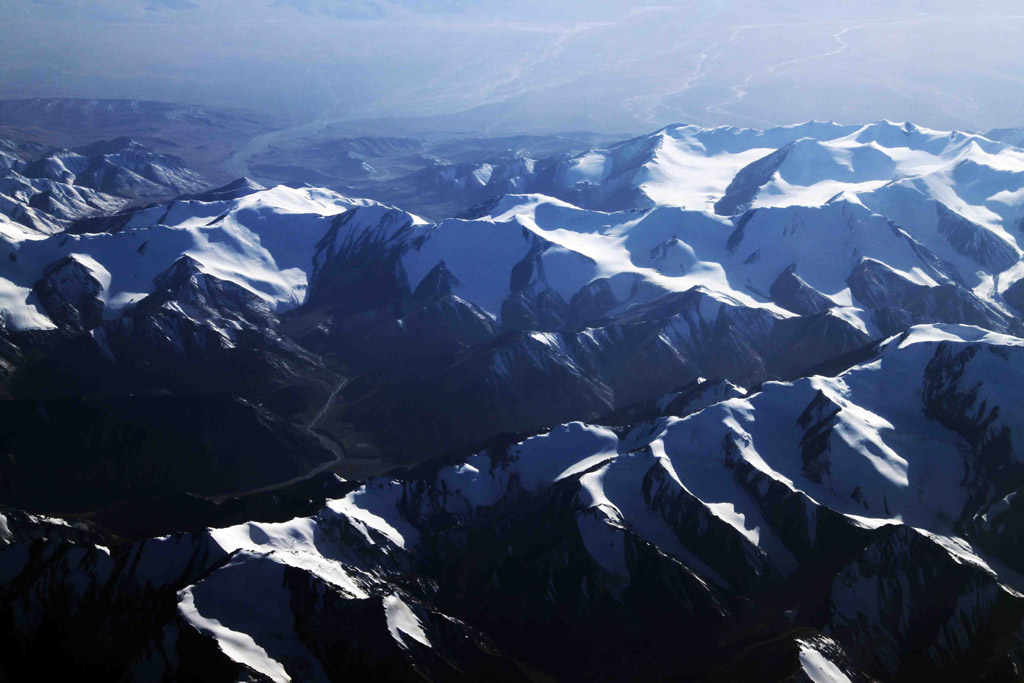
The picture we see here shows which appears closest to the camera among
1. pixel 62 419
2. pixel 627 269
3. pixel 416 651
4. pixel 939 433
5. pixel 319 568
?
pixel 416 651

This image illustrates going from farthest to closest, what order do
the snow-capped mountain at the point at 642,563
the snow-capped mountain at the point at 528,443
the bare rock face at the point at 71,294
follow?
the bare rock face at the point at 71,294, the snow-capped mountain at the point at 528,443, the snow-capped mountain at the point at 642,563

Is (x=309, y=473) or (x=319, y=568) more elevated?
(x=319, y=568)

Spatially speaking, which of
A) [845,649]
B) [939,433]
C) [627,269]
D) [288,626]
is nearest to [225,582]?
[288,626]

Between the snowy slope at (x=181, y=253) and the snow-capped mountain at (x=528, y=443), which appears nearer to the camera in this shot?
the snow-capped mountain at (x=528, y=443)

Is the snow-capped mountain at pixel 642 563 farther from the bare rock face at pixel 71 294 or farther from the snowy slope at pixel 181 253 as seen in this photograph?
the snowy slope at pixel 181 253

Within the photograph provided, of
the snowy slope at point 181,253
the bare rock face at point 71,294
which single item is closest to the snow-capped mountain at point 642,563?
the bare rock face at point 71,294

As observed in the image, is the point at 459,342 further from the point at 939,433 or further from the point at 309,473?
the point at 939,433

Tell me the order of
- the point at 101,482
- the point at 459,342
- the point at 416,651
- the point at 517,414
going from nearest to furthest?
the point at 416,651
the point at 101,482
the point at 517,414
the point at 459,342

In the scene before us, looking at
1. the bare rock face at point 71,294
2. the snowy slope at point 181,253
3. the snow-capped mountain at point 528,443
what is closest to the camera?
the snow-capped mountain at point 528,443
